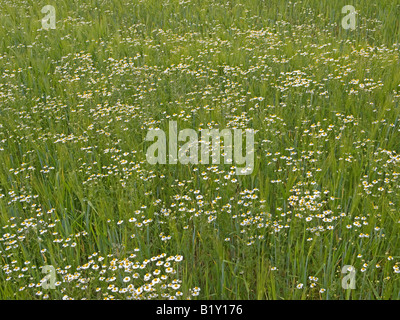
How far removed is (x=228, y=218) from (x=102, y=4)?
22.0 ft

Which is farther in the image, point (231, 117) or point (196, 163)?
point (231, 117)

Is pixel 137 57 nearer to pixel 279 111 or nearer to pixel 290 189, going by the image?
pixel 279 111

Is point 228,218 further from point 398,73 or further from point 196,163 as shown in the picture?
point 398,73

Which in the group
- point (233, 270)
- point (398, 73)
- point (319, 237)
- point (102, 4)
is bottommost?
point (233, 270)

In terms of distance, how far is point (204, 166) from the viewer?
3953 mm

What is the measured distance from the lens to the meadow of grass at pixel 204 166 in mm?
2953

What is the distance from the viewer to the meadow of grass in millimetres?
2953

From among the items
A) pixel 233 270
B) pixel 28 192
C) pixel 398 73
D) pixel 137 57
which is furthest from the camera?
pixel 137 57

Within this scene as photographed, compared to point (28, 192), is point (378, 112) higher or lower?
higher

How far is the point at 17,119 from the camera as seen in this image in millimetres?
5141

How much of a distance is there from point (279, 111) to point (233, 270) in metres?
2.13
